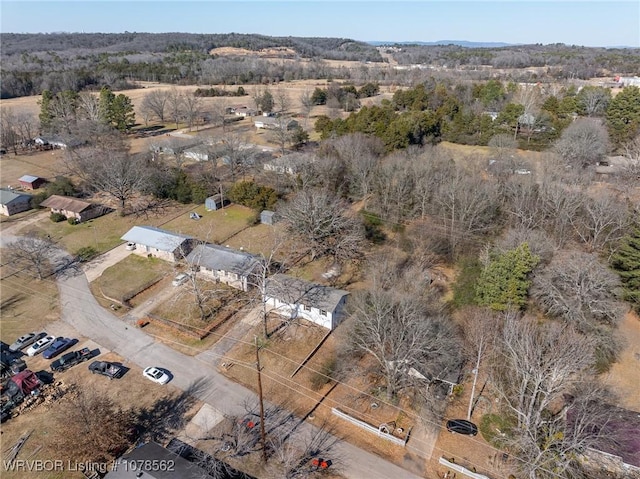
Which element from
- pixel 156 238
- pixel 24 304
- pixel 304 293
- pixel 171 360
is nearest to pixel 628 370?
pixel 304 293

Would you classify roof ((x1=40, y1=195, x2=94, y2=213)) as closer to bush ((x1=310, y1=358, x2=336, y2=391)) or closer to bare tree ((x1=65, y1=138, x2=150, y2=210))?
bare tree ((x1=65, y1=138, x2=150, y2=210))

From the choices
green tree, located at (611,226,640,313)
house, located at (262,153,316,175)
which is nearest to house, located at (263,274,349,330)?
green tree, located at (611,226,640,313)

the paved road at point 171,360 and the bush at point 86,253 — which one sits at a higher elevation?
the bush at point 86,253

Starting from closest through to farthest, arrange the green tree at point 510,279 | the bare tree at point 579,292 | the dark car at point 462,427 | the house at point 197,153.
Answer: the dark car at point 462,427 < the bare tree at point 579,292 < the green tree at point 510,279 < the house at point 197,153

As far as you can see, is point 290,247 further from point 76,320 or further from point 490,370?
point 490,370

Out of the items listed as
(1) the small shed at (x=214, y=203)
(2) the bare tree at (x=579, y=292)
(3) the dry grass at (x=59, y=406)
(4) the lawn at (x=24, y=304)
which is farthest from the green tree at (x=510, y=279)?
(1) the small shed at (x=214, y=203)

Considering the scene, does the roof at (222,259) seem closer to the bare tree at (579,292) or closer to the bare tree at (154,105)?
the bare tree at (579,292)

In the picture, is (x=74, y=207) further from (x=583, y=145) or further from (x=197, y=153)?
(x=583, y=145)

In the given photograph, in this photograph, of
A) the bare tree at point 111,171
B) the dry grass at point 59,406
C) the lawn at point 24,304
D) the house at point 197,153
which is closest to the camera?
the dry grass at point 59,406
